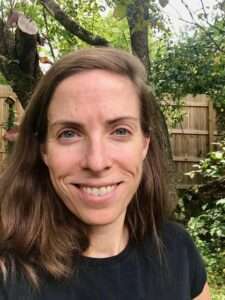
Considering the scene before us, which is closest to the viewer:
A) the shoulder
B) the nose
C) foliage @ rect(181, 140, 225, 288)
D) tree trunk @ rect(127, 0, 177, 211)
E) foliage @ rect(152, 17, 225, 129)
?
the nose

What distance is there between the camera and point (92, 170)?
1.44 m

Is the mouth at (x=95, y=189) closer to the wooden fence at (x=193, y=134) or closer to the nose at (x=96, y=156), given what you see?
the nose at (x=96, y=156)

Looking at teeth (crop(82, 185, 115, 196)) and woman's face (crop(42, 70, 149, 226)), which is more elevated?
woman's face (crop(42, 70, 149, 226))

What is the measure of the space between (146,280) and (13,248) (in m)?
0.43

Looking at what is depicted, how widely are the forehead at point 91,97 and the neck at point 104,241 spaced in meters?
0.36

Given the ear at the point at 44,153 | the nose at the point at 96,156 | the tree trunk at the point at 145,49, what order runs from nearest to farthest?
1. the nose at the point at 96,156
2. the ear at the point at 44,153
3. the tree trunk at the point at 145,49

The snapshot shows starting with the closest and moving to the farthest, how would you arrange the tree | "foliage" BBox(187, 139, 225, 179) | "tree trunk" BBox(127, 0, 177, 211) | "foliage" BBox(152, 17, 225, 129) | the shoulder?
the shoulder
"tree trunk" BBox(127, 0, 177, 211)
the tree
"foliage" BBox(152, 17, 225, 129)
"foliage" BBox(187, 139, 225, 179)

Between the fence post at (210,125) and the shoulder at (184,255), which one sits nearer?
the shoulder at (184,255)

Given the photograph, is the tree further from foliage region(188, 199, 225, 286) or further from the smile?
the smile

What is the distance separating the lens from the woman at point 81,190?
1456 mm

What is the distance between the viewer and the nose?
4.70 feet

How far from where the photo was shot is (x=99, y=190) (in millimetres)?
1487

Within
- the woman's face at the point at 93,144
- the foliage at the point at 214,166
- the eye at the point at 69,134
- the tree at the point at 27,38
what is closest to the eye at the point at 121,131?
the woman's face at the point at 93,144

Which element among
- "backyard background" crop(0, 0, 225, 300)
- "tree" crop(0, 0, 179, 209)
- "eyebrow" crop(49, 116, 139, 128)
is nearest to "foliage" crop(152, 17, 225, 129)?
"backyard background" crop(0, 0, 225, 300)
